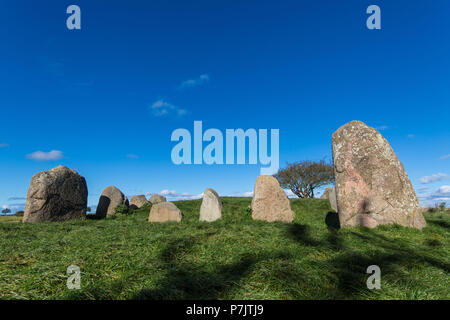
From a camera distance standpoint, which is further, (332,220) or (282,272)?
(332,220)

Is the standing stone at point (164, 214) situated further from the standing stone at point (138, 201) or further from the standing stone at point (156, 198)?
the standing stone at point (156, 198)

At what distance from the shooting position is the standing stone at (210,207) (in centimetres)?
1319

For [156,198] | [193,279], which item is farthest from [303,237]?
[156,198]

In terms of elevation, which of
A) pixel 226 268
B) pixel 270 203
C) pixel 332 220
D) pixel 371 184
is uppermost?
pixel 371 184

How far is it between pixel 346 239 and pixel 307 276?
384cm

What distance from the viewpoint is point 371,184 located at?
9242mm

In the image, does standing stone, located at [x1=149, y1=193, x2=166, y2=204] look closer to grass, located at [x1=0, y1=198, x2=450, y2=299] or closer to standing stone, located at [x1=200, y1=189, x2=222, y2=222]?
standing stone, located at [x1=200, y1=189, x2=222, y2=222]

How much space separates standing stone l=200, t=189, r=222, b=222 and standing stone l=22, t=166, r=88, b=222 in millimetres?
7470

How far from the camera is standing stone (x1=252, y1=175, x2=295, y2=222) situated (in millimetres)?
12219

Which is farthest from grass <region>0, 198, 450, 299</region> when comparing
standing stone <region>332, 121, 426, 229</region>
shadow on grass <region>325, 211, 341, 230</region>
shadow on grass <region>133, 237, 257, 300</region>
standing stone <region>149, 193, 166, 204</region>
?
standing stone <region>149, 193, 166, 204</region>

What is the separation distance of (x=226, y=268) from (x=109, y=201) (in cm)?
1604

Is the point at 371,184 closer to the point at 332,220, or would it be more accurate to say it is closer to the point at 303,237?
the point at 303,237

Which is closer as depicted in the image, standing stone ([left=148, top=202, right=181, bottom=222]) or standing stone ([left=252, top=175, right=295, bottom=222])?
standing stone ([left=252, top=175, right=295, bottom=222])
